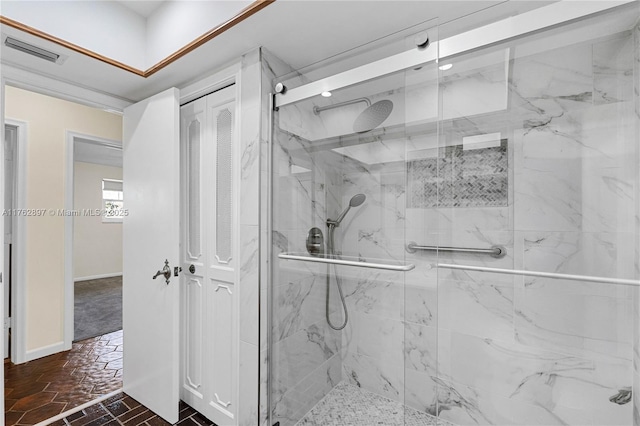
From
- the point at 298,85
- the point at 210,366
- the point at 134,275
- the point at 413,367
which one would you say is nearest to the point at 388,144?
the point at 298,85

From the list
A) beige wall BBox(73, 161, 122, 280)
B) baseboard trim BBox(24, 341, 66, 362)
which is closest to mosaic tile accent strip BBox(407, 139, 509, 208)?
baseboard trim BBox(24, 341, 66, 362)

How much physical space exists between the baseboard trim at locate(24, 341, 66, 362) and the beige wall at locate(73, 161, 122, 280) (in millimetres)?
3775

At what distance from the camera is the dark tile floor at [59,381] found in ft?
6.40

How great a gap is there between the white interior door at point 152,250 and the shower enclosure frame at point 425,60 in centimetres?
66

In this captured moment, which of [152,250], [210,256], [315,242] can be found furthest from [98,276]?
[315,242]

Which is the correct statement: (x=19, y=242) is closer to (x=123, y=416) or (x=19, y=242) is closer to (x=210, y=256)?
(x=123, y=416)

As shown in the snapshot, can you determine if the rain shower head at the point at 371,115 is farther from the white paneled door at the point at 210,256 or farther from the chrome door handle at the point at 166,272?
the chrome door handle at the point at 166,272

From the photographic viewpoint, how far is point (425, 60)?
1.19m

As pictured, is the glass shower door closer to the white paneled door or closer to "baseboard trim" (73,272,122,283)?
the white paneled door

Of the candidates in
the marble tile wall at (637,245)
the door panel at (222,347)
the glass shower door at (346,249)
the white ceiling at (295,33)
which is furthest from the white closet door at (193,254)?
the marble tile wall at (637,245)

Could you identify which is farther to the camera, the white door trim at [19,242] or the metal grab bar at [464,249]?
the white door trim at [19,242]

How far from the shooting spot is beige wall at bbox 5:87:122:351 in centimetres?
269

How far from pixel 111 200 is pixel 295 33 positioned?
6.48m

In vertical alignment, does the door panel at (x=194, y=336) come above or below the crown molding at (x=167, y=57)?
below
